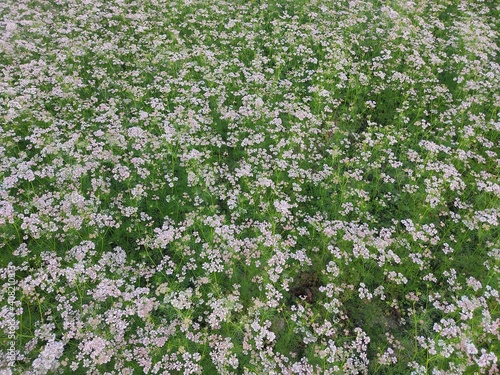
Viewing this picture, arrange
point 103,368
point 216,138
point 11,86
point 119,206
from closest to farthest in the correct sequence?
point 103,368 < point 119,206 < point 216,138 < point 11,86

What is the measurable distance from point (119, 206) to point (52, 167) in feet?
5.17

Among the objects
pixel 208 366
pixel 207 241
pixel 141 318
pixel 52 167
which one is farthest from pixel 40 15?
pixel 208 366

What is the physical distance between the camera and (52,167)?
24.3ft

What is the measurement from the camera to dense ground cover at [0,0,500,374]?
18.9ft

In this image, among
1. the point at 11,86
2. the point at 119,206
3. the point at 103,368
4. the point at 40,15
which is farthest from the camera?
the point at 40,15

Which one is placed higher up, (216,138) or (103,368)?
(216,138)

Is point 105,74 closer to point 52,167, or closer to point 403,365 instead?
point 52,167

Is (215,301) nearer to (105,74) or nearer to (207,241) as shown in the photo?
(207,241)

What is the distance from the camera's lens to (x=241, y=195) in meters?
7.73

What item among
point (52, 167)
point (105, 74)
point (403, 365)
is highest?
point (105, 74)

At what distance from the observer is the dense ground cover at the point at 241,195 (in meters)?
5.76

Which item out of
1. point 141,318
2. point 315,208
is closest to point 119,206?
point 141,318

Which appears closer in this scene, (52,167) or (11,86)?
(52,167)

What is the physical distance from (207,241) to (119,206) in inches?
74.7
